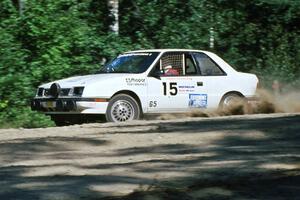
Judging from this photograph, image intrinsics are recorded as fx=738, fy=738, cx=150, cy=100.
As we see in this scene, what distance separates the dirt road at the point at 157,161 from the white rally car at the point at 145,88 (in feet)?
6.53

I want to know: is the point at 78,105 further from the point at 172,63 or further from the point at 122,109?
the point at 172,63

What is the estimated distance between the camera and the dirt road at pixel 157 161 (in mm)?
6531

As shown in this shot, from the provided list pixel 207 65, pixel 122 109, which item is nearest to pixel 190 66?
pixel 207 65

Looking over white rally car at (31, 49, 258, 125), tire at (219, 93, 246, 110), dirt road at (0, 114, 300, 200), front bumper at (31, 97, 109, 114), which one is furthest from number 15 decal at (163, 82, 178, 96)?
dirt road at (0, 114, 300, 200)

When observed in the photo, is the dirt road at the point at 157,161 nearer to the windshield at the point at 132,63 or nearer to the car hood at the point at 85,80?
the car hood at the point at 85,80

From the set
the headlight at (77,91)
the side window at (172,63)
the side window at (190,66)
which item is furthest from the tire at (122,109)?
the side window at (190,66)

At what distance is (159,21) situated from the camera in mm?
20328

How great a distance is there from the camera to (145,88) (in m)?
14.3

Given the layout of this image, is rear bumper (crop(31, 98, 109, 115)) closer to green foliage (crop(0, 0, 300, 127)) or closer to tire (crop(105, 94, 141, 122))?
tire (crop(105, 94, 141, 122))

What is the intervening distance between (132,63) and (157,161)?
7.27 m

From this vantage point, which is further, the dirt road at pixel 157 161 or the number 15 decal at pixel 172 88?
the number 15 decal at pixel 172 88

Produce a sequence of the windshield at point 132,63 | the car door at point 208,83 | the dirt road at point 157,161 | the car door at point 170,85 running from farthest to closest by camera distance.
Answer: the car door at point 208,83
the windshield at point 132,63
the car door at point 170,85
the dirt road at point 157,161

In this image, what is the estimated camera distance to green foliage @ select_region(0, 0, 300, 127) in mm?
15938

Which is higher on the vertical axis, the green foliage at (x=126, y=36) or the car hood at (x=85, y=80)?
the green foliage at (x=126, y=36)
